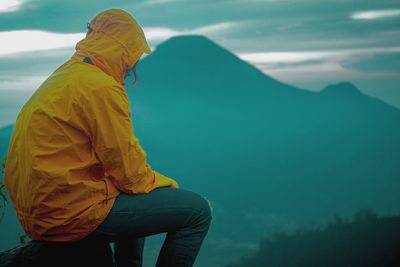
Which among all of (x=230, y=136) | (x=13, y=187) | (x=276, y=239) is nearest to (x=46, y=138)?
(x=13, y=187)

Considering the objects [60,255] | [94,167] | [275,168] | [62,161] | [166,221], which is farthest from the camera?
[275,168]

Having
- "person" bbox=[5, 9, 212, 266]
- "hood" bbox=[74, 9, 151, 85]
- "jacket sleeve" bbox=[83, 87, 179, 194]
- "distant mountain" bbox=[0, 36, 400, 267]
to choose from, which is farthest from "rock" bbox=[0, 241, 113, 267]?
"distant mountain" bbox=[0, 36, 400, 267]

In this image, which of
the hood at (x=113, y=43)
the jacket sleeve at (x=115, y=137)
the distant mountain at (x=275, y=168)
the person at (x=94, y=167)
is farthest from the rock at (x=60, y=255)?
the distant mountain at (x=275, y=168)

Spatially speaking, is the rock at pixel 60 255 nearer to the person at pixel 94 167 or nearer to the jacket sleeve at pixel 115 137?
the person at pixel 94 167

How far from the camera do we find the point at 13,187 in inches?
94.7

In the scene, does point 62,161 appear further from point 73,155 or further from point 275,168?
point 275,168

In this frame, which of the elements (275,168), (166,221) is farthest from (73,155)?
(275,168)

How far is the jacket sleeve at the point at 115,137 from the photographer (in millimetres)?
2164

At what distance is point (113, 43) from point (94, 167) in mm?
742

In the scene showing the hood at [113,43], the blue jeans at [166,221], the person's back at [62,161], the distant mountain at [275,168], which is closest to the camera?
the person's back at [62,161]

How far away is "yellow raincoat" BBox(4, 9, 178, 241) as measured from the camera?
2162 mm

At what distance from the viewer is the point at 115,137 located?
2191 mm

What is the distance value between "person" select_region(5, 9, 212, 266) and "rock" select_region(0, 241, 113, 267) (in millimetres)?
195

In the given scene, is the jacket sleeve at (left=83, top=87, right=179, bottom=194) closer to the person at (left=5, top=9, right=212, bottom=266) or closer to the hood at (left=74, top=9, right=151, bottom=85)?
the person at (left=5, top=9, right=212, bottom=266)
